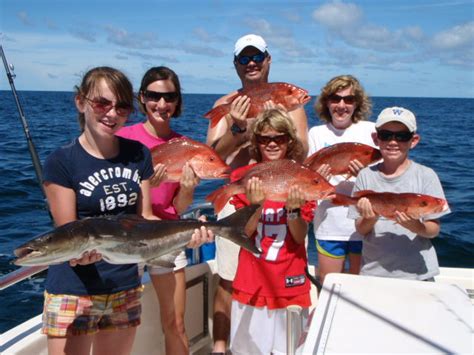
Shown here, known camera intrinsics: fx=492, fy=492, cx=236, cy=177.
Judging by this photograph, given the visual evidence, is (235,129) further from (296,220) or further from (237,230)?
(237,230)

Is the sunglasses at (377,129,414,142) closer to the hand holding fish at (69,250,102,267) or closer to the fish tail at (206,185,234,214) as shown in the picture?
the fish tail at (206,185,234,214)

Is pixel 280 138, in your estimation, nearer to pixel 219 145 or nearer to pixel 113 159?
pixel 219 145

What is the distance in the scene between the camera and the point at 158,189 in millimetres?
3520

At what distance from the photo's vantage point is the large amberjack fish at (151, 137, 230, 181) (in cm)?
349

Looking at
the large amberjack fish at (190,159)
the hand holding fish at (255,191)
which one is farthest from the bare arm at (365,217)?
the large amberjack fish at (190,159)

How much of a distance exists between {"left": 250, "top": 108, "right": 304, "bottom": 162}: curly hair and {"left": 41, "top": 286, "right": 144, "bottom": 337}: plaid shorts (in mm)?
1357

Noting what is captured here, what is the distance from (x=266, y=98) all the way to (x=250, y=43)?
0.43 m

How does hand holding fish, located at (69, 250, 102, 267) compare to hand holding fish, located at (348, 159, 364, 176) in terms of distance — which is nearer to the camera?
hand holding fish, located at (69, 250, 102, 267)

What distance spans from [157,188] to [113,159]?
839 mm

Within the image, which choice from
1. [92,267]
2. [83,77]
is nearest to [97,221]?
[92,267]

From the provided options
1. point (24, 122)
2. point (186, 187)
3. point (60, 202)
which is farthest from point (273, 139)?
point (24, 122)

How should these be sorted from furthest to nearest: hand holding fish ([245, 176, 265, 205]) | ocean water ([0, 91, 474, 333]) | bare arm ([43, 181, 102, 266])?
ocean water ([0, 91, 474, 333]), hand holding fish ([245, 176, 265, 205]), bare arm ([43, 181, 102, 266])

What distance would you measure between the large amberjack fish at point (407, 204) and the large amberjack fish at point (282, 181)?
344mm

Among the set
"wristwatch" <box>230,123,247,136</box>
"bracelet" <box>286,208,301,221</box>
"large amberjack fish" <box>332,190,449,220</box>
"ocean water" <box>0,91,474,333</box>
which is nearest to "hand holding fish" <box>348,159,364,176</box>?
"large amberjack fish" <box>332,190,449,220</box>
